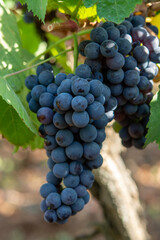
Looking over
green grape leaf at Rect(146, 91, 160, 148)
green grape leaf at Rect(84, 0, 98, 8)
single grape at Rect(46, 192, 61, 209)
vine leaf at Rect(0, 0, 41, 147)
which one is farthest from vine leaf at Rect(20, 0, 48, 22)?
single grape at Rect(46, 192, 61, 209)

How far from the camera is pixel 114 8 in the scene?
2.90ft

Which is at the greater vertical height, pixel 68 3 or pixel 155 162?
pixel 68 3

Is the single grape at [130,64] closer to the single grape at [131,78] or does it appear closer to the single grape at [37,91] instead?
the single grape at [131,78]

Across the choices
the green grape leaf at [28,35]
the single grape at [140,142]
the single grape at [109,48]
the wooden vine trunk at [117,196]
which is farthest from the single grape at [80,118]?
the green grape leaf at [28,35]

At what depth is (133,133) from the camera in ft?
3.72

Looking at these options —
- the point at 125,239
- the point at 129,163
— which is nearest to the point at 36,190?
the point at 129,163

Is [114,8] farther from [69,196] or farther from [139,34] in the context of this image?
[69,196]

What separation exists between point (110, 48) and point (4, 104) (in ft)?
1.53

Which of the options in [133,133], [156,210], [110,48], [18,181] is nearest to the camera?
[110,48]

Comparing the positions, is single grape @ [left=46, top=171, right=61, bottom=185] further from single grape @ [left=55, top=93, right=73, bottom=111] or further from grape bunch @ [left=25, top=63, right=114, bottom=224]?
single grape @ [left=55, top=93, right=73, bottom=111]

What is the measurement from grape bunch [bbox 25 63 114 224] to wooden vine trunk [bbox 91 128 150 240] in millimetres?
675

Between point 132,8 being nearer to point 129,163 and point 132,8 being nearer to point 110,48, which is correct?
point 110,48

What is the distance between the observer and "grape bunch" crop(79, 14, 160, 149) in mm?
906

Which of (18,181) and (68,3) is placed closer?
(68,3)
